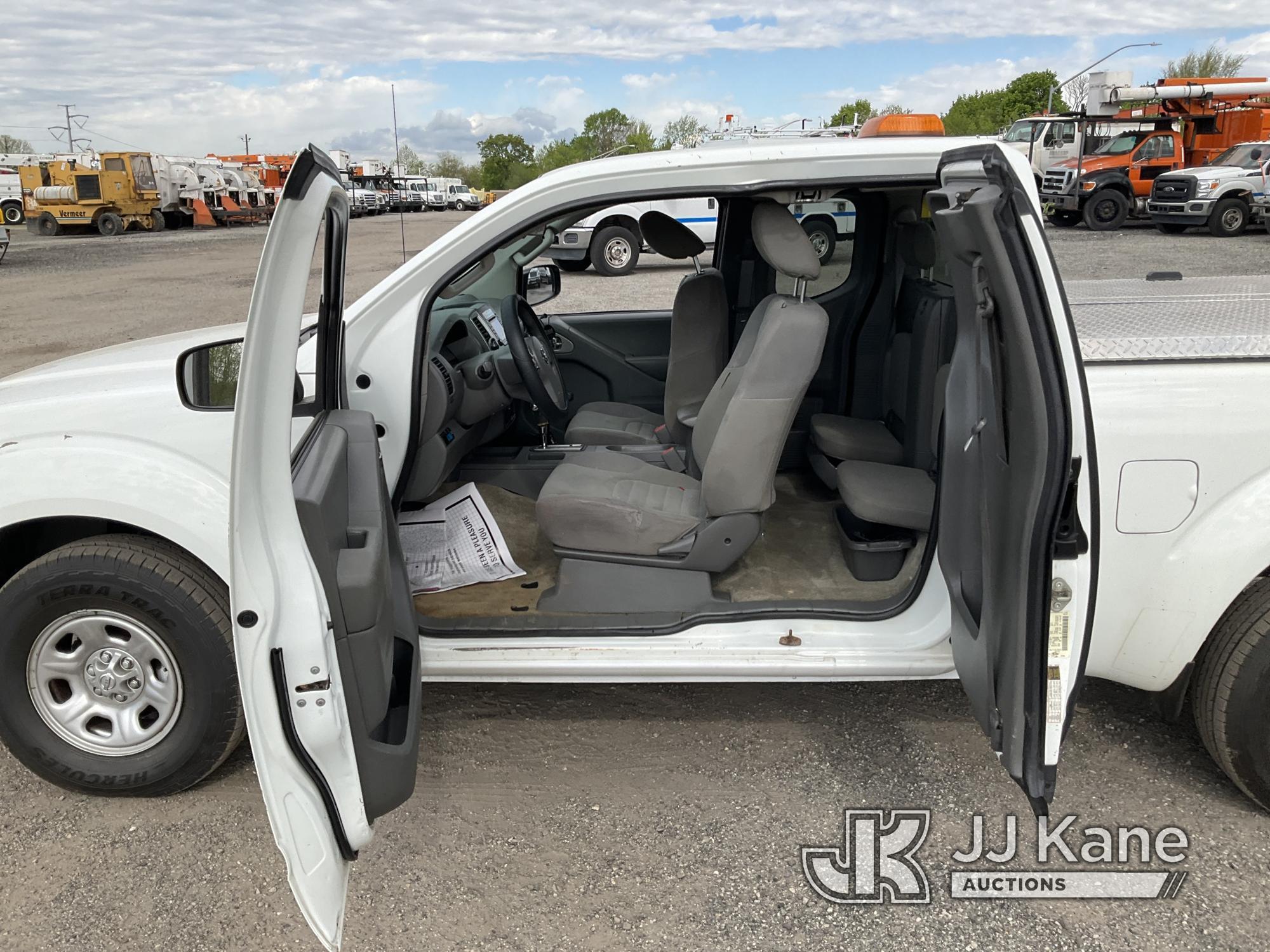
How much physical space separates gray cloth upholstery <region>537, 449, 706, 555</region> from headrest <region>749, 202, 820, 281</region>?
0.74 metres

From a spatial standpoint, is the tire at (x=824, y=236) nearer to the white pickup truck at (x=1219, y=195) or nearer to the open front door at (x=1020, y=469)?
the open front door at (x=1020, y=469)

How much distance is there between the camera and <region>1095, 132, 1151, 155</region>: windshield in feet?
66.1

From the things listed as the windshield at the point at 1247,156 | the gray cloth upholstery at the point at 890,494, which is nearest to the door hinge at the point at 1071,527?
the gray cloth upholstery at the point at 890,494

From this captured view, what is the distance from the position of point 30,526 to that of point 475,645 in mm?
1261

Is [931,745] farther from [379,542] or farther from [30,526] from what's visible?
[30,526]

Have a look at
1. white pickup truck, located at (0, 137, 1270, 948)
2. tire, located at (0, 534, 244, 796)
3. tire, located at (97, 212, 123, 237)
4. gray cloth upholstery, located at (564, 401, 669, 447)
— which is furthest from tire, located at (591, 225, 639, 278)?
tire, located at (97, 212, 123, 237)

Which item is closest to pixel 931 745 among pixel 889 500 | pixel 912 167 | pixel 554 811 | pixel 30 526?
pixel 889 500

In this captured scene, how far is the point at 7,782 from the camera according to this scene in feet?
9.26

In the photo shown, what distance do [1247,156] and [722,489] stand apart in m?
20.2

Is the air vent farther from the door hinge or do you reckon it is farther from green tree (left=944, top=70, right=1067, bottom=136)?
green tree (left=944, top=70, right=1067, bottom=136)

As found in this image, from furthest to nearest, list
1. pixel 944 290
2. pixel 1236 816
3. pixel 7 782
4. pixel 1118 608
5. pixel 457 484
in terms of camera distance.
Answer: pixel 457 484 → pixel 944 290 → pixel 7 782 → pixel 1236 816 → pixel 1118 608

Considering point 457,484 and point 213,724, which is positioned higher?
point 457,484

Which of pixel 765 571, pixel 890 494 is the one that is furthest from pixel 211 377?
pixel 890 494

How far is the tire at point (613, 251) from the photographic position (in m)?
13.6
